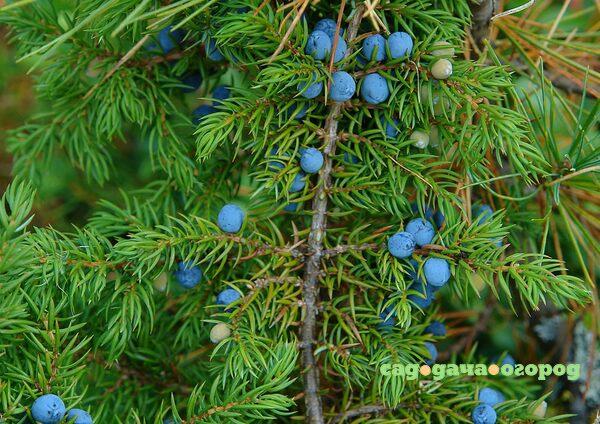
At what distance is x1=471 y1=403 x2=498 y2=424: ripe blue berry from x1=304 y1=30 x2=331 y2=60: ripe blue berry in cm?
38

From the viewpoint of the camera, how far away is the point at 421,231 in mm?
626

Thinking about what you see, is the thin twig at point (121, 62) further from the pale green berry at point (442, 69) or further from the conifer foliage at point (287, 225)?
the pale green berry at point (442, 69)

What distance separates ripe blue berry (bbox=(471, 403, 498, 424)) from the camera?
0.66 metres

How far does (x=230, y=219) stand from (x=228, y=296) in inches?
2.9

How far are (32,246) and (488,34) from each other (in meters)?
0.52

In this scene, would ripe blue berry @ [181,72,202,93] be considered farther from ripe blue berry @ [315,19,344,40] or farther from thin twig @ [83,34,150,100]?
ripe blue berry @ [315,19,344,40]

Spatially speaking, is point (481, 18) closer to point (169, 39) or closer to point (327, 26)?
point (327, 26)

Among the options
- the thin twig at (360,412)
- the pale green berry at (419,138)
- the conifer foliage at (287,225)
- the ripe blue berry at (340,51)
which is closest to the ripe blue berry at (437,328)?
the conifer foliage at (287,225)

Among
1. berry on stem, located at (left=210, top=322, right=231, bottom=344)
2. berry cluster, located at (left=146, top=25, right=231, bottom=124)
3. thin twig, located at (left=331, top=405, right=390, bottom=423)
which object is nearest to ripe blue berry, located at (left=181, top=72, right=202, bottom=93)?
berry cluster, located at (left=146, top=25, right=231, bottom=124)

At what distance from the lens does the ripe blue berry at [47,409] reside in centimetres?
55

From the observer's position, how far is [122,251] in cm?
61

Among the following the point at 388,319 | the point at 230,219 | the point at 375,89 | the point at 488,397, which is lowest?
the point at 488,397

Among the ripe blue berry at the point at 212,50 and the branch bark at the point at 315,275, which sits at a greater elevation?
the ripe blue berry at the point at 212,50

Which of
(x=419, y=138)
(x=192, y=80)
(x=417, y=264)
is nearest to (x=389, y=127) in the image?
(x=419, y=138)
